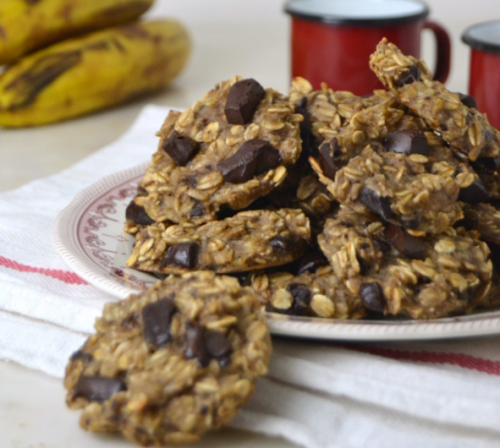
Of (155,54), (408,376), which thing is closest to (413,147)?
(408,376)

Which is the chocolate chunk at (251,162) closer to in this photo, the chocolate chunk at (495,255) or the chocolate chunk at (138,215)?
the chocolate chunk at (138,215)

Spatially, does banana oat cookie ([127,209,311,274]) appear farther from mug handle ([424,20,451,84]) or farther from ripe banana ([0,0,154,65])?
ripe banana ([0,0,154,65])

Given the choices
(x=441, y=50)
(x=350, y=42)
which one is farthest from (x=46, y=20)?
(x=441, y=50)

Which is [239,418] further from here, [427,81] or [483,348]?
[427,81]

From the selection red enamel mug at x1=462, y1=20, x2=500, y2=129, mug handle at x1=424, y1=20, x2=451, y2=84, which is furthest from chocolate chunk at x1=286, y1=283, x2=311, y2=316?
mug handle at x1=424, y1=20, x2=451, y2=84

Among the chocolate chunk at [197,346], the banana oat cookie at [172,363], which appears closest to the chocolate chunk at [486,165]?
the banana oat cookie at [172,363]

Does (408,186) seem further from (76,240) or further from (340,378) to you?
(76,240)
